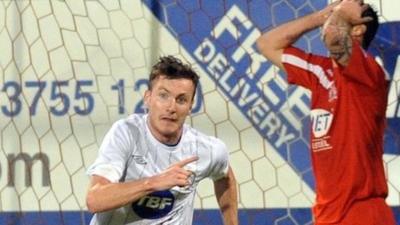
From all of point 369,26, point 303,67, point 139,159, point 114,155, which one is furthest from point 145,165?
point 369,26

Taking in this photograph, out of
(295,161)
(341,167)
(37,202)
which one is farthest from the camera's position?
(37,202)

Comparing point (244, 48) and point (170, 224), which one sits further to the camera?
point (244, 48)

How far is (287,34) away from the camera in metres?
3.35

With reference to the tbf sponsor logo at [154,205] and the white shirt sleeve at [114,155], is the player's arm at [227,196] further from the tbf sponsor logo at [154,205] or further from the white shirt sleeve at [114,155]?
the white shirt sleeve at [114,155]

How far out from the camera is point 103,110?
158 inches

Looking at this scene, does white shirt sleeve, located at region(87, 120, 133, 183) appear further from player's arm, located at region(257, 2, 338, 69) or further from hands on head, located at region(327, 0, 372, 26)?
hands on head, located at region(327, 0, 372, 26)

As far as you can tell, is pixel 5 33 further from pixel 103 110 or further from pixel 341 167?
pixel 341 167

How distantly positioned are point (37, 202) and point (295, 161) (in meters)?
0.93

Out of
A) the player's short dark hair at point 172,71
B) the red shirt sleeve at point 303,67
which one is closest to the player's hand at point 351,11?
the red shirt sleeve at point 303,67

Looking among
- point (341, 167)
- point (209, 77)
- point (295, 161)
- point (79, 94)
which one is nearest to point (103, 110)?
point (79, 94)

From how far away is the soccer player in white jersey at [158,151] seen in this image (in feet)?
10.3

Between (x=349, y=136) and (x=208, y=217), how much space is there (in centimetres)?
89

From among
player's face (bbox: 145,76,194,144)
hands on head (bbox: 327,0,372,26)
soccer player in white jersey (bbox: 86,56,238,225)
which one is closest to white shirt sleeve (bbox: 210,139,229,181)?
soccer player in white jersey (bbox: 86,56,238,225)

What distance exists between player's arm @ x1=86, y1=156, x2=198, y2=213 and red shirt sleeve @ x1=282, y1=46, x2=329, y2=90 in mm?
519
